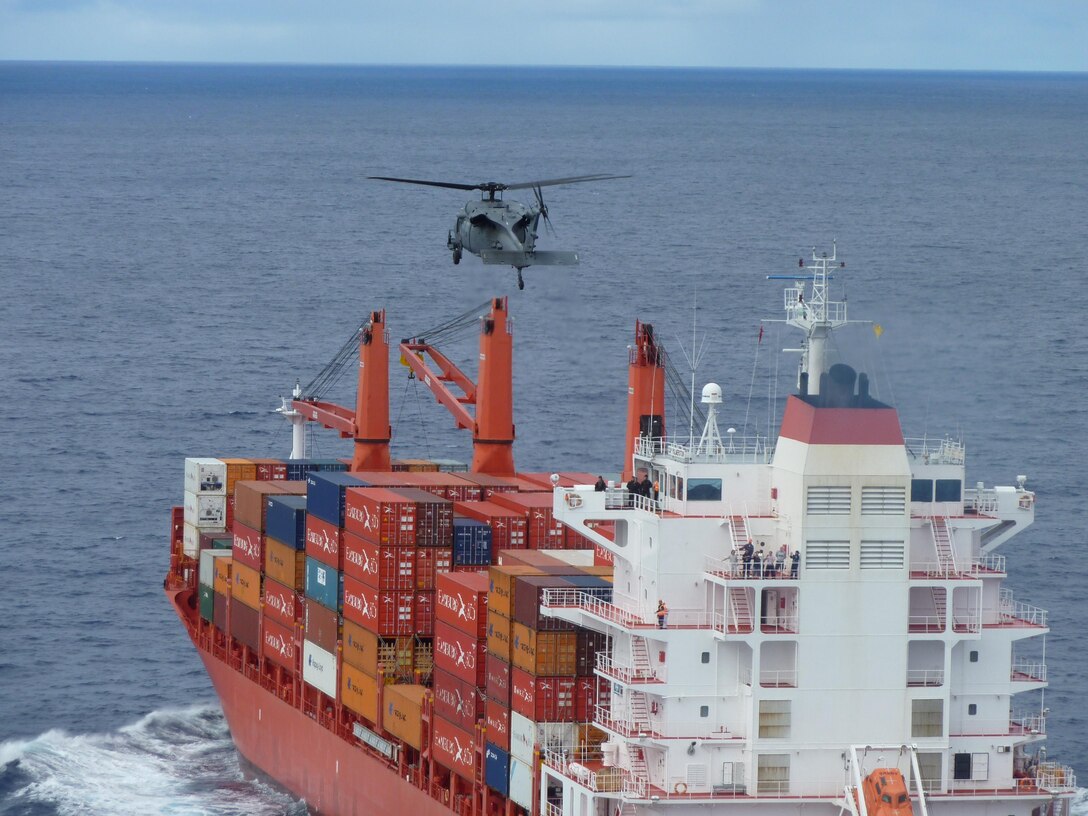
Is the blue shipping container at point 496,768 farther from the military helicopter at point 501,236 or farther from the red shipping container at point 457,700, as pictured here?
the military helicopter at point 501,236

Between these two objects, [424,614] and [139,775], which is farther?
[139,775]

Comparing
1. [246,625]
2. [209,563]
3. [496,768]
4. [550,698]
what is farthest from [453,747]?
[209,563]

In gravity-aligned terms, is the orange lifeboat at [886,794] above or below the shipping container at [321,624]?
below

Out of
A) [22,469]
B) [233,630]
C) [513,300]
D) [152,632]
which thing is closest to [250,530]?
[233,630]

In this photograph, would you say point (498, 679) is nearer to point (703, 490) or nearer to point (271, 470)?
point (703, 490)

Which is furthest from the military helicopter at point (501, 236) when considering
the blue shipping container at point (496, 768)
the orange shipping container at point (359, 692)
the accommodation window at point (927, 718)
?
the accommodation window at point (927, 718)

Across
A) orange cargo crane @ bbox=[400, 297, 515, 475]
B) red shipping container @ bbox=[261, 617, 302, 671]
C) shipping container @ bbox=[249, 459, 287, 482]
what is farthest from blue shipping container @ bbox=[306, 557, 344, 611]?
orange cargo crane @ bbox=[400, 297, 515, 475]
